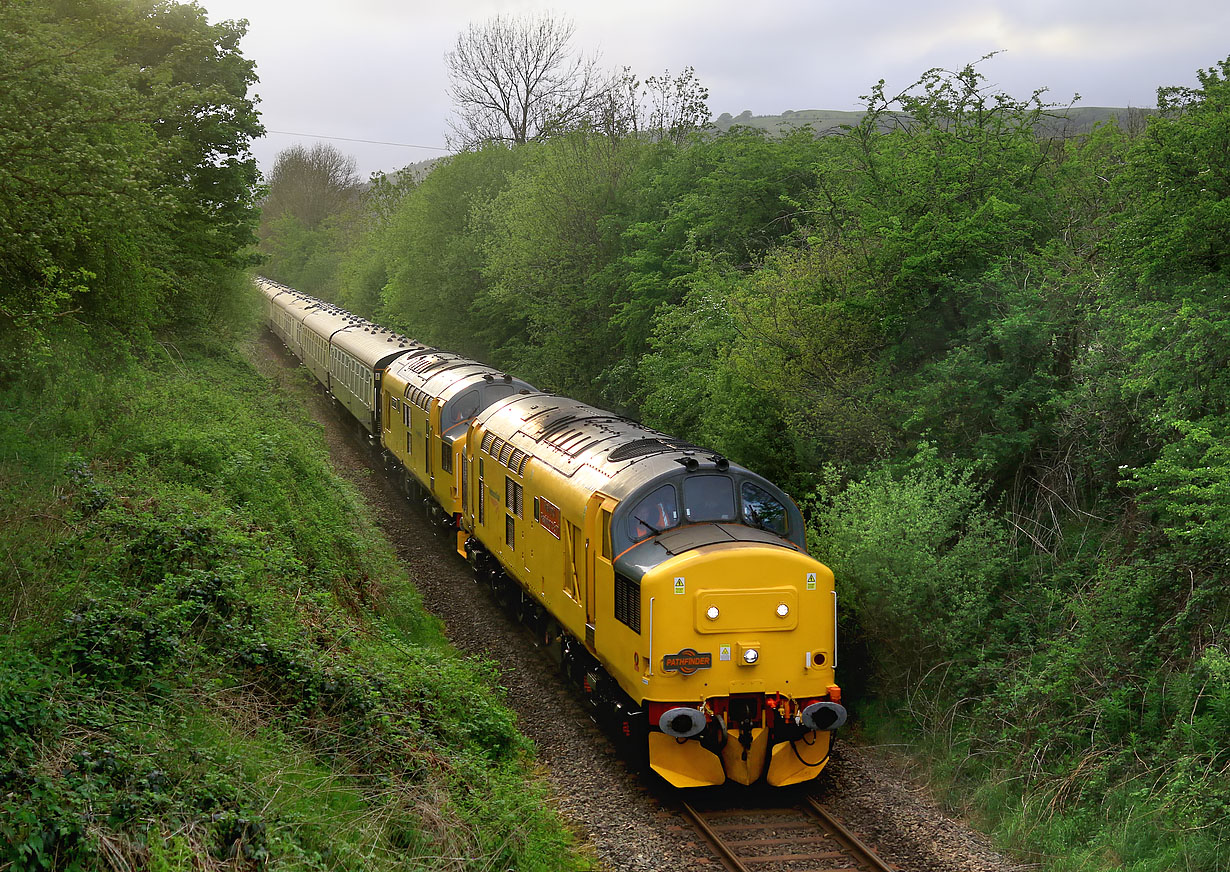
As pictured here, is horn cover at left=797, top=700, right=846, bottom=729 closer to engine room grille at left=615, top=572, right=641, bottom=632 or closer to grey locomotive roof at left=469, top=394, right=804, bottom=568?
grey locomotive roof at left=469, top=394, right=804, bottom=568

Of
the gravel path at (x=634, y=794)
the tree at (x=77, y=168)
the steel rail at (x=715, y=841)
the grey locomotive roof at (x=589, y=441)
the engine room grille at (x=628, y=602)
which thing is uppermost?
the tree at (x=77, y=168)

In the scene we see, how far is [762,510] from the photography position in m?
11.8

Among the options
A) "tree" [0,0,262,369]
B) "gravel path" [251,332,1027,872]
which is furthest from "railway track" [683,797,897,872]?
"tree" [0,0,262,369]

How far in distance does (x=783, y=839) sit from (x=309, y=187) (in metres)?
100

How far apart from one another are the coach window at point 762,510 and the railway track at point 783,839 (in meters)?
3.16

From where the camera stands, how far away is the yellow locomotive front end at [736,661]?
33.8 feet

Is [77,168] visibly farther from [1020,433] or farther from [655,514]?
[1020,433]

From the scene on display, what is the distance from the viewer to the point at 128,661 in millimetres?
8336

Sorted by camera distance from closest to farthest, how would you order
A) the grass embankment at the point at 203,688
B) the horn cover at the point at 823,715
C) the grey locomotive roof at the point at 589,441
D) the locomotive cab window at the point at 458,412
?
the grass embankment at the point at 203,688
the horn cover at the point at 823,715
the grey locomotive roof at the point at 589,441
the locomotive cab window at the point at 458,412

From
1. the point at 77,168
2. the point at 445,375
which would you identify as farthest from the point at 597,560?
the point at 445,375

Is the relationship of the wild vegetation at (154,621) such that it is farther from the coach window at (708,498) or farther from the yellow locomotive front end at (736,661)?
the coach window at (708,498)

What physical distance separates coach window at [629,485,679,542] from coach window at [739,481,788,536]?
93cm

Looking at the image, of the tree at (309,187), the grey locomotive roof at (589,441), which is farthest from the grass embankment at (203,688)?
the tree at (309,187)

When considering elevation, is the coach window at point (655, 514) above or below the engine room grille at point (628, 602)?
above
